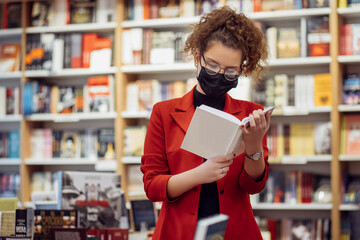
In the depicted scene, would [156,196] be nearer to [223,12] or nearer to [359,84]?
[223,12]

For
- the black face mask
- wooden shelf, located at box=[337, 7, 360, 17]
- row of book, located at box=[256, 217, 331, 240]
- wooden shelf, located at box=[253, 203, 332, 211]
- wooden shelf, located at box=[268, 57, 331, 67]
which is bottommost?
row of book, located at box=[256, 217, 331, 240]

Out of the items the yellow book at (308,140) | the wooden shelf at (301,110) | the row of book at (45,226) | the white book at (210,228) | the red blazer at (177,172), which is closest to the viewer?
the white book at (210,228)

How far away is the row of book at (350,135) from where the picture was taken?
4.17 m

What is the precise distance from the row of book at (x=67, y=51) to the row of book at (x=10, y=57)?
18cm

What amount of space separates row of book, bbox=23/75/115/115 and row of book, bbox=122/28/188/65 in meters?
0.29

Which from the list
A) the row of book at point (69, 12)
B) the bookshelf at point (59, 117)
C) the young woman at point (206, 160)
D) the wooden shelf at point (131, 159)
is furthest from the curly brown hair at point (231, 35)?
the row of book at point (69, 12)

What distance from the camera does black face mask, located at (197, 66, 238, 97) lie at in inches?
65.1

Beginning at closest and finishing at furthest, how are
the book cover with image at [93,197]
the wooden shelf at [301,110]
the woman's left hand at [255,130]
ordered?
the woman's left hand at [255,130] < the book cover with image at [93,197] < the wooden shelf at [301,110]

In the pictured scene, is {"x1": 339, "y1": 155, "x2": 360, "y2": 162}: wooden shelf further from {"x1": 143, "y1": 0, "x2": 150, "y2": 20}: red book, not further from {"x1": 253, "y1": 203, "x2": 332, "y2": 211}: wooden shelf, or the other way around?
{"x1": 143, "y1": 0, "x2": 150, "y2": 20}: red book

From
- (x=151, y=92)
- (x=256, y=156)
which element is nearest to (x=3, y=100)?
(x=151, y=92)

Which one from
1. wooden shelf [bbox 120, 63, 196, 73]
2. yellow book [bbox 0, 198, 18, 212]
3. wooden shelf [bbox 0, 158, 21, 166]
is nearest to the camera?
yellow book [bbox 0, 198, 18, 212]

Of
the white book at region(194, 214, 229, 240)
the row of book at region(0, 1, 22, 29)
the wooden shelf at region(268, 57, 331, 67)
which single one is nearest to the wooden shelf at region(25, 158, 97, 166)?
the row of book at region(0, 1, 22, 29)

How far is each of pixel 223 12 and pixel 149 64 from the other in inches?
118

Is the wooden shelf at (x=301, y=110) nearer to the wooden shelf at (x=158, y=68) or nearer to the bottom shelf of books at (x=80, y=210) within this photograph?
the wooden shelf at (x=158, y=68)
